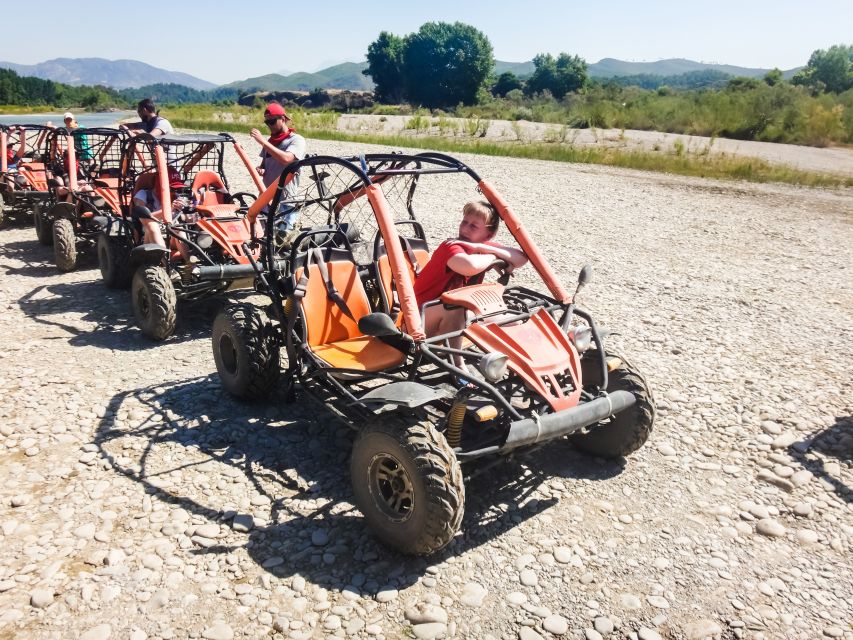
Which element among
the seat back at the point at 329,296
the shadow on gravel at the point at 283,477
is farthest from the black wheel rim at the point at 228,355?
the seat back at the point at 329,296

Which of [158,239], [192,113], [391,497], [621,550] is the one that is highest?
[192,113]

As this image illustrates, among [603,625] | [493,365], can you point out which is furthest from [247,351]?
[603,625]

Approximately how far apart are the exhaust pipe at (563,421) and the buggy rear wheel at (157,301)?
4175 mm

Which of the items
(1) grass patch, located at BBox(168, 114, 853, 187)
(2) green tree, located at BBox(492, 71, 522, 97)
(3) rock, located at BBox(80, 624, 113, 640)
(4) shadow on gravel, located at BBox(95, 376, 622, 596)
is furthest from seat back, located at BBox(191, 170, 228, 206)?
(2) green tree, located at BBox(492, 71, 522, 97)

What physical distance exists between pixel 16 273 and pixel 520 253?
7.98 metres

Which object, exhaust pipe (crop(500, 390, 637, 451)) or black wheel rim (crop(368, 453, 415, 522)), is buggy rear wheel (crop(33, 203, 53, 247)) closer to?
black wheel rim (crop(368, 453, 415, 522))

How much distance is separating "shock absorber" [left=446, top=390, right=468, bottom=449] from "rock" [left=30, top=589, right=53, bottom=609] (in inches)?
84.6

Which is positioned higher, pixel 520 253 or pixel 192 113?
pixel 192 113

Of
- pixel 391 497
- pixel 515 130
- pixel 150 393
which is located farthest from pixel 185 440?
pixel 515 130

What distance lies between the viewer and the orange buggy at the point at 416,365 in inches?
134

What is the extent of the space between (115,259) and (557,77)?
299 feet

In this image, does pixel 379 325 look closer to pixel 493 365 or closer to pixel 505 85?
pixel 493 365

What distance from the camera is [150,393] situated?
17.7 feet

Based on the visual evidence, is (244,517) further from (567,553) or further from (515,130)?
(515,130)
